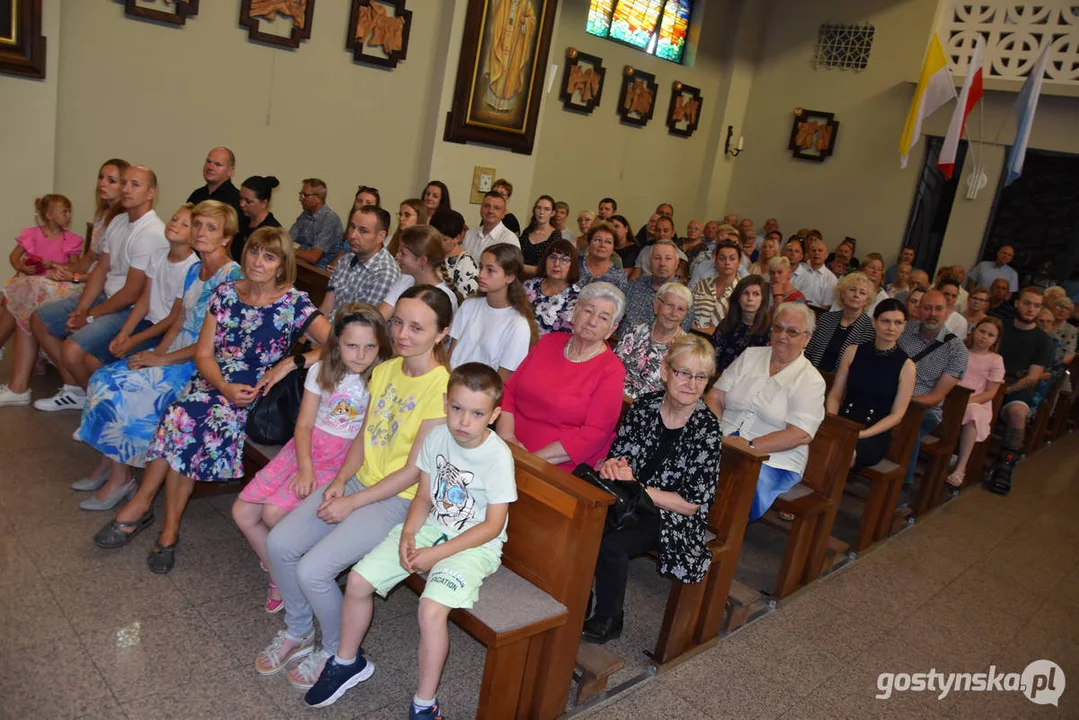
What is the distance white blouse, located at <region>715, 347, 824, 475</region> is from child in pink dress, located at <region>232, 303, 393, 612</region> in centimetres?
177

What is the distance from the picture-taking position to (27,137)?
6.14 m

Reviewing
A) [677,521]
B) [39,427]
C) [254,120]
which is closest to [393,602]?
[677,521]

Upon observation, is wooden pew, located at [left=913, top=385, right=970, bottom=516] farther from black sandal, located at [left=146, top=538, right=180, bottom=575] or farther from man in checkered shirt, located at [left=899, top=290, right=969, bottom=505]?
black sandal, located at [left=146, top=538, right=180, bottom=575]

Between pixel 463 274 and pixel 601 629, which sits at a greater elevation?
pixel 463 274

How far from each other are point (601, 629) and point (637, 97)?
9.40 meters

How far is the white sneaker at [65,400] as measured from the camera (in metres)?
4.90

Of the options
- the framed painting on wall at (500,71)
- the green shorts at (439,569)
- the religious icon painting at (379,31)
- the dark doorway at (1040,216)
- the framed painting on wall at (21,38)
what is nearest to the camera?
the green shorts at (439,569)

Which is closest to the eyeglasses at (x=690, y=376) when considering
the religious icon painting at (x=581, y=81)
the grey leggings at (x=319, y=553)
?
the grey leggings at (x=319, y=553)

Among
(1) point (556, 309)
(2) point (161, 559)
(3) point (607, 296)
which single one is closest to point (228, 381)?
(2) point (161, 559)

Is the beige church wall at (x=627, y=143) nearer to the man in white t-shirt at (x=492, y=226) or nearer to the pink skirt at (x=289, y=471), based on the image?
the man in white t-shirt at (x=492, y=226)

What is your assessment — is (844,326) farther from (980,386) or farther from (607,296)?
(607,296)

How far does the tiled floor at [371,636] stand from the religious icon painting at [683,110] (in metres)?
8.53

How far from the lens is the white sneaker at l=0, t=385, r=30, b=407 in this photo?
488cm

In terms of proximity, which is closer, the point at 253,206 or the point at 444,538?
the point at 444,538
